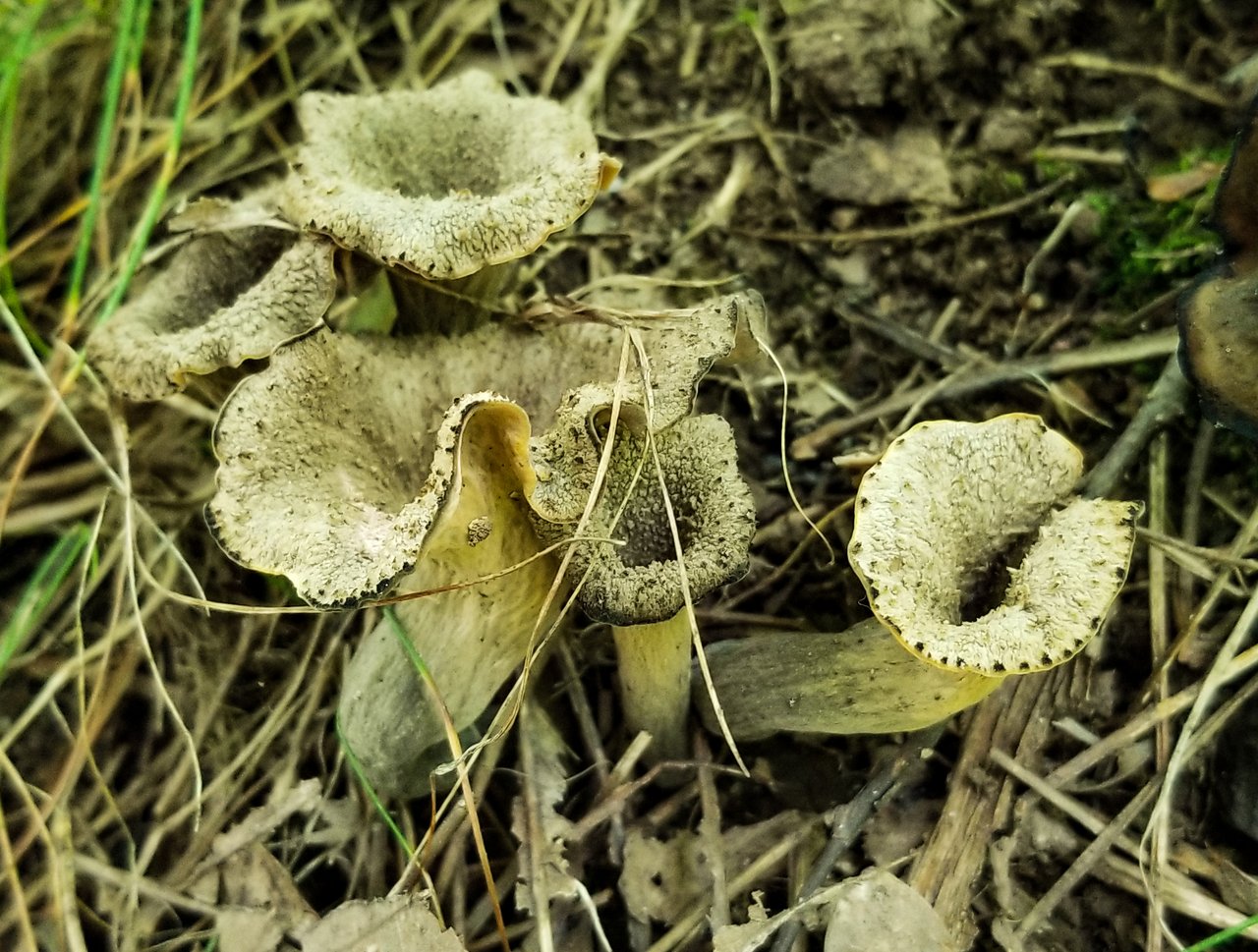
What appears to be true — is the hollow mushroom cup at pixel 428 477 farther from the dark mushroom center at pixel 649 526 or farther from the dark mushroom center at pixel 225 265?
the dark mushroom center at pixel 225 265

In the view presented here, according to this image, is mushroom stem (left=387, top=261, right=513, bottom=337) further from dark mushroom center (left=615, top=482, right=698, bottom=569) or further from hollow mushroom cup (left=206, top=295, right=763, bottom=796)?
dark mushroom center (left=615, top=482, right=698, bottom=569)

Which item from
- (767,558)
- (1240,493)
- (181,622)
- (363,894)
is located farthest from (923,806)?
(181,622)

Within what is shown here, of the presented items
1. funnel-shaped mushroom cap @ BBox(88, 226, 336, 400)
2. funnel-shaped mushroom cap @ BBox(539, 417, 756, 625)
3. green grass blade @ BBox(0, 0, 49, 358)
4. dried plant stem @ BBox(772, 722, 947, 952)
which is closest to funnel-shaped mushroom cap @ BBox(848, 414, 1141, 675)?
funnel-shaped mushroom cap @ BBox(539, 417, 756, 625)

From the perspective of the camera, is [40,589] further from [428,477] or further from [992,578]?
[992,578]

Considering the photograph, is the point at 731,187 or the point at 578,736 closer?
the point at 578,736

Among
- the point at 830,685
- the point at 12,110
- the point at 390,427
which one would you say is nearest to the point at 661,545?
the point at 830,685

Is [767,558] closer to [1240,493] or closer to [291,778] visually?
[1240,493]

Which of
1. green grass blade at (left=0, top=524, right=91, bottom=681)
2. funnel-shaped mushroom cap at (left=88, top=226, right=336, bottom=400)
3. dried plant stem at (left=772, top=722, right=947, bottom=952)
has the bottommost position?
dried plant stem at (left=772, top=722, right=947, bottom=952)
